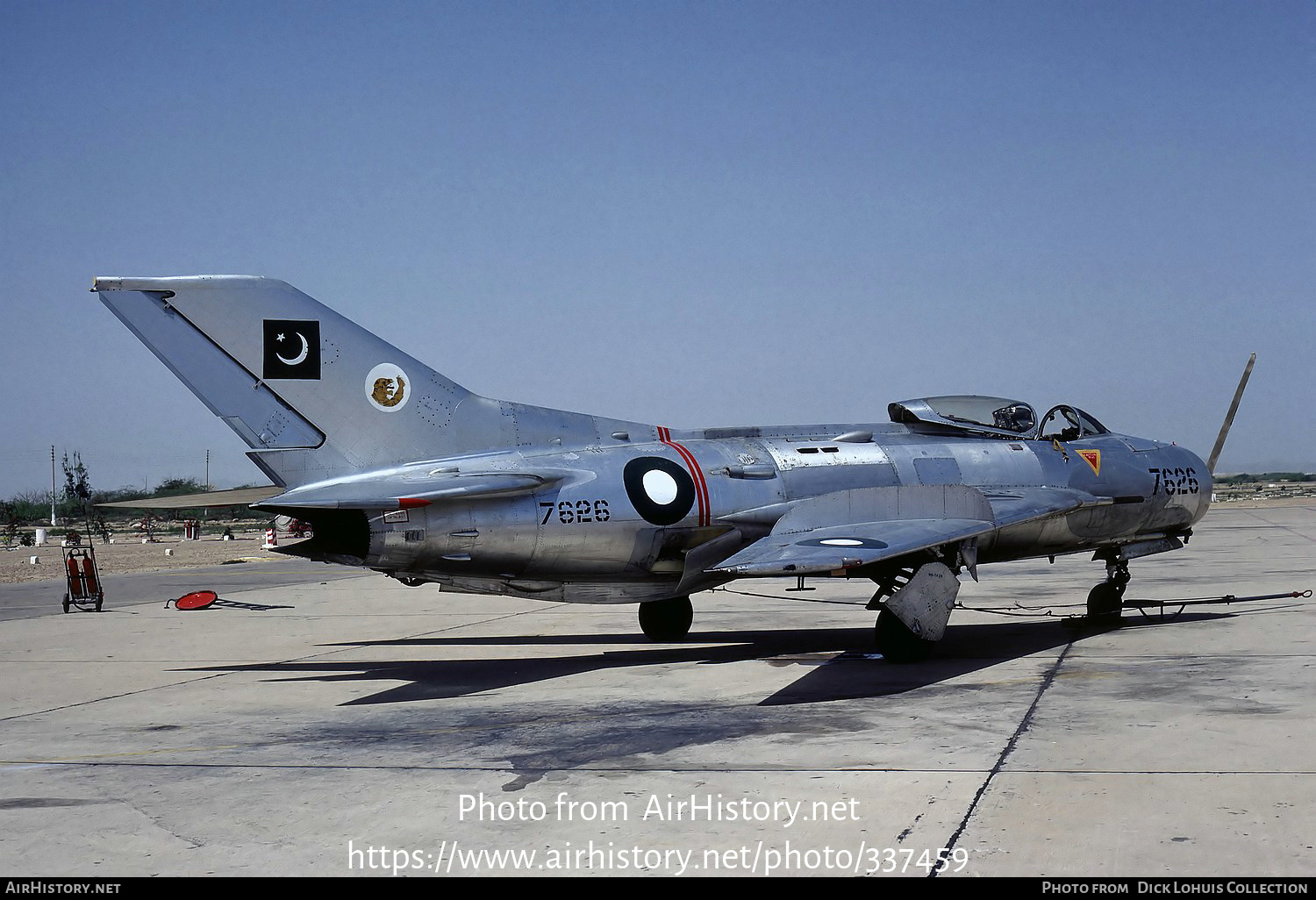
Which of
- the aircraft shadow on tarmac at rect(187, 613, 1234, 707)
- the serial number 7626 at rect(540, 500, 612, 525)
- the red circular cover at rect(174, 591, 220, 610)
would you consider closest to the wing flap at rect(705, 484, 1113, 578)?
the aircraft shadow on tarmac at rect(187, 613, 1234, 707)

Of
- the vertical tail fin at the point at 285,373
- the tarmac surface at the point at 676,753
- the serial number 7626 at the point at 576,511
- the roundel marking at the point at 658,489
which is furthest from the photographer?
the roundel marking at the point at 658,489

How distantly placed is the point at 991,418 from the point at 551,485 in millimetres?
6860

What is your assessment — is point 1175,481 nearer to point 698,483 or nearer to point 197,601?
point 698,483

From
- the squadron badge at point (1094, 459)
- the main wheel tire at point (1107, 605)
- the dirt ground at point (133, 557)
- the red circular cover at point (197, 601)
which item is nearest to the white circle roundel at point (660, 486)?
the squadron badge at point (1094, 459)

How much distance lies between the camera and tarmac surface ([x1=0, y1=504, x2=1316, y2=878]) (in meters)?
6.27

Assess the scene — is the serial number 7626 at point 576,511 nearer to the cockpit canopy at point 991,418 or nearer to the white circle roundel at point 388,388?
the white circle roundel at point 388,388

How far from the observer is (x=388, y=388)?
13.9m

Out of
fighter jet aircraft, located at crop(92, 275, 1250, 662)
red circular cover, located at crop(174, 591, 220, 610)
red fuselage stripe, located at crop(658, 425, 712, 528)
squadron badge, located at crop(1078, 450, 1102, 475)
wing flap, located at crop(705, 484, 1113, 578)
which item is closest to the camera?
wing flap, located at crop(705, 484, 1113, 578)

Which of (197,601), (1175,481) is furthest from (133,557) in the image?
(1175,481)

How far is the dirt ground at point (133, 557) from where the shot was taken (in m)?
38.9

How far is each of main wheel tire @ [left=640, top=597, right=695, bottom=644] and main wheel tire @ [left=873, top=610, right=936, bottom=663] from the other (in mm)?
4051

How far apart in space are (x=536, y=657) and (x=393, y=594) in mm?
11814

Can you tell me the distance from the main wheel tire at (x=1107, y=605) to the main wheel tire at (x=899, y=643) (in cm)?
450

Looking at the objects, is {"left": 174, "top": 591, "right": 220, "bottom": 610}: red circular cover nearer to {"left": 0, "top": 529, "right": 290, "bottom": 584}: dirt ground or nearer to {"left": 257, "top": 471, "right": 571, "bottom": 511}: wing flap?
{"left": 257, "top": 471, "right": 571, "bottom": 511}: wing flap
